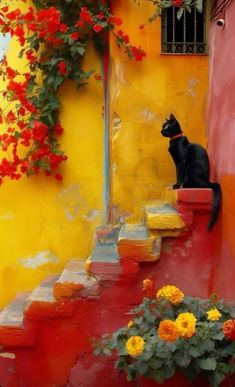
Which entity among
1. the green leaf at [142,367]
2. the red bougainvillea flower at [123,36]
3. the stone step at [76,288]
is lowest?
the green leaf at [142,367]

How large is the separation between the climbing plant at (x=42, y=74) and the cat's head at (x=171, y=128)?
3.31ft

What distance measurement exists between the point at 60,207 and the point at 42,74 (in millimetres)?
1225

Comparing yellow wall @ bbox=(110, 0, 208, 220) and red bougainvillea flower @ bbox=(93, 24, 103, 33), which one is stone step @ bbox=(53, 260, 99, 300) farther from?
red bougainvillea flower @ bbox=(93, 24, 103, 33)

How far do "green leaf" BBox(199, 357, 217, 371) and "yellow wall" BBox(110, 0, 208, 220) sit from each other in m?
2.01

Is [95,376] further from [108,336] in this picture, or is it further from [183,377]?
[183,377]

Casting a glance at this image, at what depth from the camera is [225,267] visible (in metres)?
3.78

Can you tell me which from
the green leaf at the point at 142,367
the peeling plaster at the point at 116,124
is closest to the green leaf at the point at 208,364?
the green leaf at the point at 142,367

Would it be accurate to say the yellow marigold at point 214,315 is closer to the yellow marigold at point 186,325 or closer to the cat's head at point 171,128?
the yellow marigold at point 186,325

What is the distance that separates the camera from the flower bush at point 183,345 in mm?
2998

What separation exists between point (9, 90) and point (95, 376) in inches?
103

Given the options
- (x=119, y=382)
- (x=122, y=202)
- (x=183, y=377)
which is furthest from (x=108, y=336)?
(x=122, y=202)

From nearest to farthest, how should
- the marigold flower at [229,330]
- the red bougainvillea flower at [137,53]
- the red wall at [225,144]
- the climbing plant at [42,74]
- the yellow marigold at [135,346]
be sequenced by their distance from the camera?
the marigold flower at [229,330]
the yellow marigold at [135,346]
the red wall at [225,144]
the red bougainvillea flower at [137,53]
the climbing plant at [42,74]

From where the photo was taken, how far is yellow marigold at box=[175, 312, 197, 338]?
299 cm

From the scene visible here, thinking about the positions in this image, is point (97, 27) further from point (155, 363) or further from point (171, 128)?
point (155, 363)
